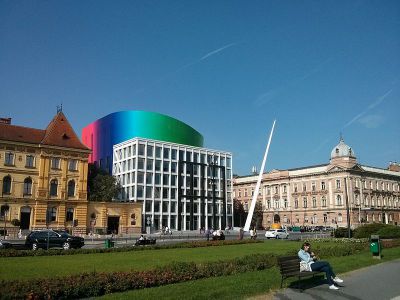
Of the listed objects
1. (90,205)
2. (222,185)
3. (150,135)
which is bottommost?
(90,205)

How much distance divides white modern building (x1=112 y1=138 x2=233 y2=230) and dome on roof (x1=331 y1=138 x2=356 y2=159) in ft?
103

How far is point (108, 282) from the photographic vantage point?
12.3m

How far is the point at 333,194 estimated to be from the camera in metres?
108

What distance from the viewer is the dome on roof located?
109875 mm

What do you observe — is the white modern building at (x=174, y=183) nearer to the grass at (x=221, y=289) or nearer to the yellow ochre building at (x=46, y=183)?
the yellow ochre building at (x=46, y=183)

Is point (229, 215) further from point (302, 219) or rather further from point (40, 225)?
point (40, 225)

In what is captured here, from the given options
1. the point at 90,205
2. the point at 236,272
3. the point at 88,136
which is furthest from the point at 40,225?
Result: the point at 88,136

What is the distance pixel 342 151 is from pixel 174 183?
47.6 m

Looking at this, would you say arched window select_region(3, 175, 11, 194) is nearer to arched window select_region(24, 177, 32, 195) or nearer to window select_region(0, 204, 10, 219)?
window select_region(0, 204, 10, 219)

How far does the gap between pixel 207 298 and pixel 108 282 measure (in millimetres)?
3118

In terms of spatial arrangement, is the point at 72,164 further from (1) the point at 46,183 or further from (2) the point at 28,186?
(2) the point at 28,186

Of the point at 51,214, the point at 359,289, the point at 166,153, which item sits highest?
the point at 166,153

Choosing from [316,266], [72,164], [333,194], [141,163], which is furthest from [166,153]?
[316,266]

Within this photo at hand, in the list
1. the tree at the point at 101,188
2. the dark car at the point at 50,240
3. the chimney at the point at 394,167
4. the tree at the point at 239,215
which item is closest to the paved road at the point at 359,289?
the dark car at the point at 50,240
